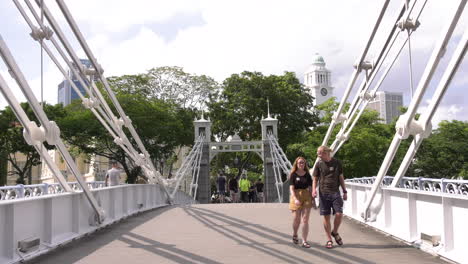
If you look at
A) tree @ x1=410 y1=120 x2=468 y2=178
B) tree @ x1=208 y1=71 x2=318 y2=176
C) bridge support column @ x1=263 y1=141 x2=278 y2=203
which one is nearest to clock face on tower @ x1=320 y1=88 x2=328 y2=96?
tree @ x1=208 y1=71 x2=318 y2=176

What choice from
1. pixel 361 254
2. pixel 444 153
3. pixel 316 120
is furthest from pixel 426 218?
pixel 316 120

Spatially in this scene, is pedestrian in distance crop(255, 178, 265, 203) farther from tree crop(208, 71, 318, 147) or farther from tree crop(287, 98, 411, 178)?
tree crop(208, 71, 318, 147)

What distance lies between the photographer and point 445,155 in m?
36.6

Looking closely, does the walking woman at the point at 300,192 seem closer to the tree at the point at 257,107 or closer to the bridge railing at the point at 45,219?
the bridge railing at the point at 45,219

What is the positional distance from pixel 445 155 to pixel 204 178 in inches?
629

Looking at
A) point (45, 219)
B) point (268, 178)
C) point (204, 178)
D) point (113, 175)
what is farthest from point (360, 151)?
point (45, 219)

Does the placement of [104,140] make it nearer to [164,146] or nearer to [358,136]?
[164,146]

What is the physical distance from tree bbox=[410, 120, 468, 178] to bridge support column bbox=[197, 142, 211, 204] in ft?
45.1

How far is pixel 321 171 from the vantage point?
325 inches

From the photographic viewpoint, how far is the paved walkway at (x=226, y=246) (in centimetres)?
711

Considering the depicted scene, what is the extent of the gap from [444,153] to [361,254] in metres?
31.7

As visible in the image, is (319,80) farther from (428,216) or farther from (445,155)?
(428,216)

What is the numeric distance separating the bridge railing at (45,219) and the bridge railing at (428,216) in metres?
5.10

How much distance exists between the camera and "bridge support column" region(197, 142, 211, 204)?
32.5 m
